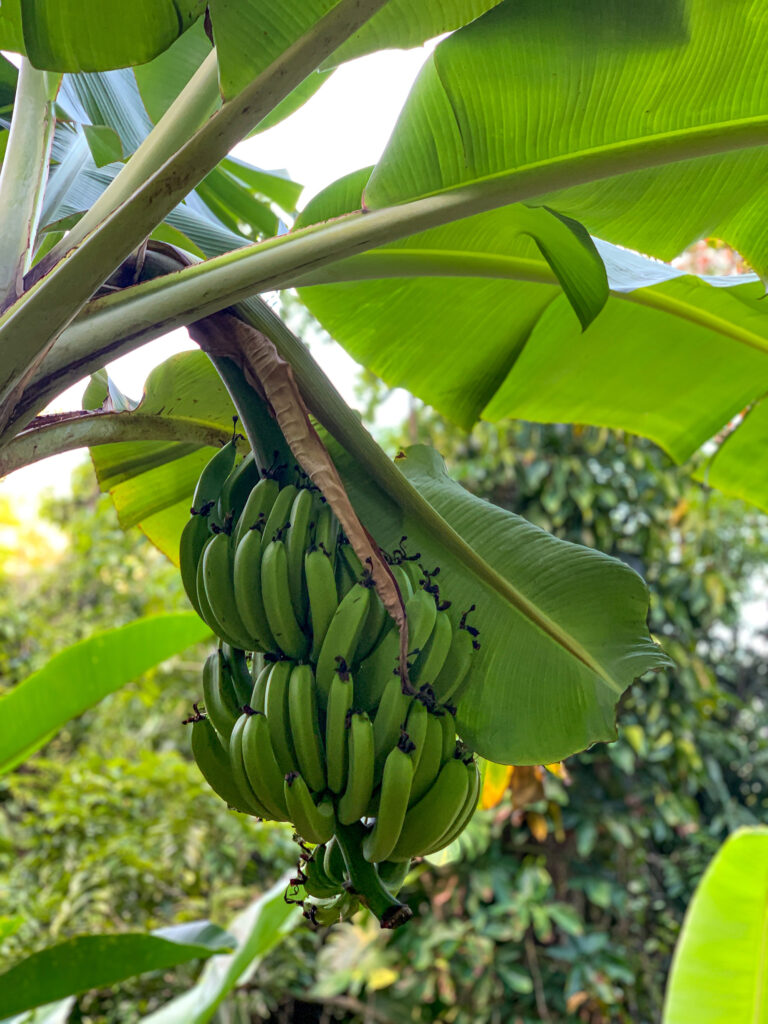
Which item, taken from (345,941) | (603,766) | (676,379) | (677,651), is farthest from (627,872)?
(676,379)

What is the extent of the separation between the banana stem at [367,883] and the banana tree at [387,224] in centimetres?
14

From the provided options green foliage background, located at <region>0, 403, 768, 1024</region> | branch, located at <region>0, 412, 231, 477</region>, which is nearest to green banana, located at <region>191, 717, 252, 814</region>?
branch, located at <region>0, 412, 231, 477</region>

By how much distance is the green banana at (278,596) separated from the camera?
56 centimetres

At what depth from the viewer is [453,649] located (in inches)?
24.9

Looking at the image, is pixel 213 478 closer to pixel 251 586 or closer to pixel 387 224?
pixel 251 586

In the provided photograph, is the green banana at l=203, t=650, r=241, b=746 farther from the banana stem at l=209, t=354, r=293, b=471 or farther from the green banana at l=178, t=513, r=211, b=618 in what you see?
the banana stem at l=209, t=354, r=293, b=471

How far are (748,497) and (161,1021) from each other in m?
1.16

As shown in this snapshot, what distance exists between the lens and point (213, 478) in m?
0.65

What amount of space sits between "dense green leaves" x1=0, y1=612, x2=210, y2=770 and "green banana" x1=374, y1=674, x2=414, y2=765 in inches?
23.0

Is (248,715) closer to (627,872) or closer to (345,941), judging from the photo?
(345,941)

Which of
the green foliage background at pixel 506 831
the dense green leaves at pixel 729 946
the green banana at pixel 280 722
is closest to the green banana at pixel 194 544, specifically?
the green banana at pixel 280 722

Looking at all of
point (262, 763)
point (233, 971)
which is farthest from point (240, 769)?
point (233, 971)

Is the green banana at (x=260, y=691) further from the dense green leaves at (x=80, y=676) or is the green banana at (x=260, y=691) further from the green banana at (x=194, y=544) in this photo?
the dense green leaves at (x=80, y=676)

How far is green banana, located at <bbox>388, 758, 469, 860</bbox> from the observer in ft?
1.84
